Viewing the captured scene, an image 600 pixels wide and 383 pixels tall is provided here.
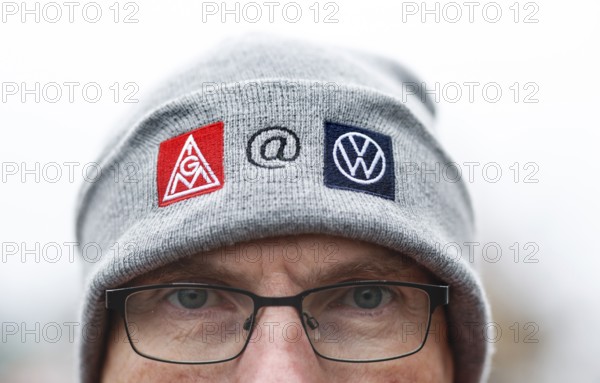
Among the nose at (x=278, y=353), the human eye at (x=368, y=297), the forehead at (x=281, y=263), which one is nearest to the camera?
the nose at (x=278, y=353)

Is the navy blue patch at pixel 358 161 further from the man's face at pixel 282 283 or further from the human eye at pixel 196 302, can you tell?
the human eye at pixel 196 302

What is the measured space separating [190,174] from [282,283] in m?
0.37

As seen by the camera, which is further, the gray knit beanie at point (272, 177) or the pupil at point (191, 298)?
the pupil at point (191, 298)

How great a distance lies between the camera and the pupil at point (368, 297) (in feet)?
5.53

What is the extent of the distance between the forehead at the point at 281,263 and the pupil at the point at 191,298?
61 mm

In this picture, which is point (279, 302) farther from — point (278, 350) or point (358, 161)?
point (358, 161)

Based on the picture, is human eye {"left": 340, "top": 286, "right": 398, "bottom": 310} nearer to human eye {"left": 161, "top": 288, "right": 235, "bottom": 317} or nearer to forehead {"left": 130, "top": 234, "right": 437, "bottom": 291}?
forehead {"left": 130, "top": 234, "right": 437, "bottom": 291}

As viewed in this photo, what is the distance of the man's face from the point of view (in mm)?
1504

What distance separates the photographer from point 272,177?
1.57m

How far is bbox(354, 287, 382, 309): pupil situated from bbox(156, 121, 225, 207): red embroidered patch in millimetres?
469

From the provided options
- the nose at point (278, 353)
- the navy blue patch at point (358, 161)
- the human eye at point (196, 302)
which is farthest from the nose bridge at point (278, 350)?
the navy blue patch at point (358, 161)

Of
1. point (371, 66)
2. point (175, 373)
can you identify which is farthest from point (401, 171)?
point (175, 373)

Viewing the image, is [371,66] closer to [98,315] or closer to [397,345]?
[397,345]

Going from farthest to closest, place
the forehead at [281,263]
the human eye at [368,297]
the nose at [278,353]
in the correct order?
the human eye at [368,297]
the forehead at [281,263]
the nose at [278,353]
